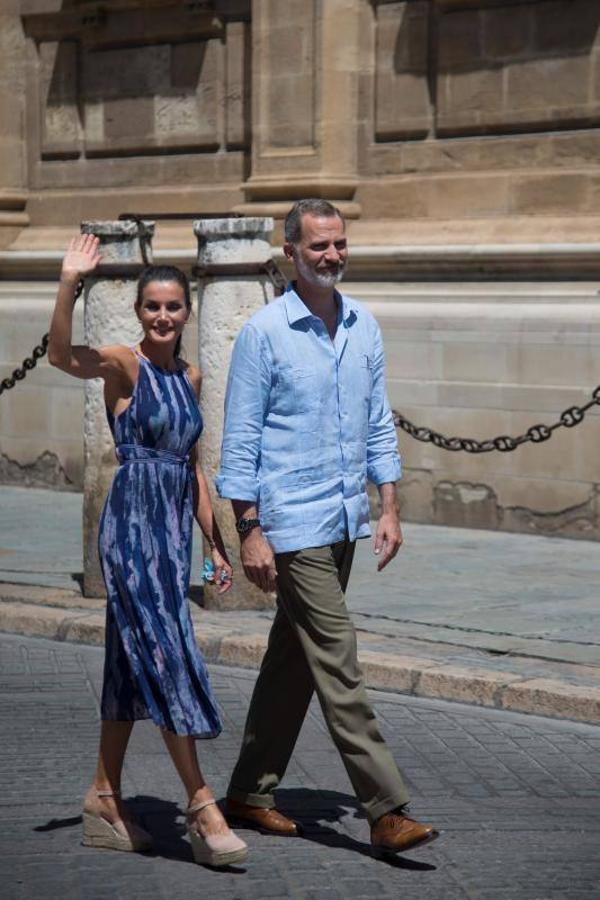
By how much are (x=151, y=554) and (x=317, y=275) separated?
3.14 feet

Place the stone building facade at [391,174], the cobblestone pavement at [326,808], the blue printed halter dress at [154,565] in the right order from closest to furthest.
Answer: the cobblestone pavement at [326,808] → the blue printed halter dress at [154,565] → the stone building facade at [391,174]

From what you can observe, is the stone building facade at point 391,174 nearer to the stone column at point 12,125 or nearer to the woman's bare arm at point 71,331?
the stone column at point 12,125

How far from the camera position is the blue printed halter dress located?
5531 millimetres

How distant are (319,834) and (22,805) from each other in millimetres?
993

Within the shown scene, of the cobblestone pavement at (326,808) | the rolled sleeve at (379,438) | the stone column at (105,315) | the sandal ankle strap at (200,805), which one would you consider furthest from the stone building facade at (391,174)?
the sandal ankle strap at (200,805)

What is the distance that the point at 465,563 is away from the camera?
10852 mm

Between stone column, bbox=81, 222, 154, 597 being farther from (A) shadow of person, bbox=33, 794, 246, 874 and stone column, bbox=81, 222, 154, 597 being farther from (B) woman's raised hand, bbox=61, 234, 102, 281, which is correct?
(B) woman's raised hand, bbox=61, 234, 102, 281

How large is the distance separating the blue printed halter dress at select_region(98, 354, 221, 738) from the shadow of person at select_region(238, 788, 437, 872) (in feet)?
1.80

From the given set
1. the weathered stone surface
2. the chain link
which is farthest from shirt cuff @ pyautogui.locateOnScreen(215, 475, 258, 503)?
the weathered stone surface

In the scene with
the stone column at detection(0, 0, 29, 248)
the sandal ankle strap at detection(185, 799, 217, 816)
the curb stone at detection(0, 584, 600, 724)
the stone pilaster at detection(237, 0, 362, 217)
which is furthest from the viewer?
the stone column at detection(0, 0, 29, 248)

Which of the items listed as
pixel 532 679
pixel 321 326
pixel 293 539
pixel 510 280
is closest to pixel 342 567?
pixel 293 539

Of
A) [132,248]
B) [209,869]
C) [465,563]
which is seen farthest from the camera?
[465,563]

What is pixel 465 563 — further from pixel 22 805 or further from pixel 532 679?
pixel 22 805

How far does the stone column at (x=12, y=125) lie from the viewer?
15.9 metres
